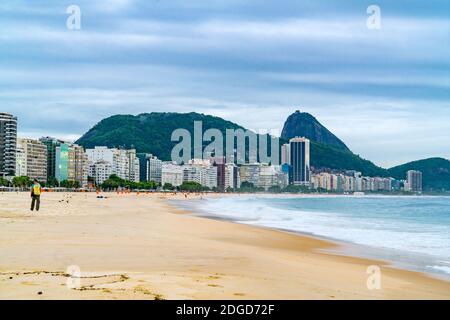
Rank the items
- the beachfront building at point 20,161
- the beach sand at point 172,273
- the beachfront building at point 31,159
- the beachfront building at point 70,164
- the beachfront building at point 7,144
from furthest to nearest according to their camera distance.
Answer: the beachfront building at point 70,164
the beachfront building at point 31,159
the beachfront building at point 20,161
the beachfront building at point 7,144
the beach sand at point 172,273

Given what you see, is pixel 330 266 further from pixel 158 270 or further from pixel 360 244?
pixel 360 244

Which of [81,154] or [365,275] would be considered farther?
[81,154]
